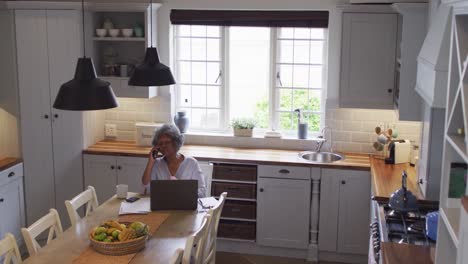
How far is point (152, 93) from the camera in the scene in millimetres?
5852

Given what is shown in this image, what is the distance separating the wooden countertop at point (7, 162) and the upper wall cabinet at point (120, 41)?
45.4 inches

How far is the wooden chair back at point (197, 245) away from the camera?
323 cm

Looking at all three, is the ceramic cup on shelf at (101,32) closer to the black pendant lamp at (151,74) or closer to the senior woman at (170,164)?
the senior woman at (170,164)

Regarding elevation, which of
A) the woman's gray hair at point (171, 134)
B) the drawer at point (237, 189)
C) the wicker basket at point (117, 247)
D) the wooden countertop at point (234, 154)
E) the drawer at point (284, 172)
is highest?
the woman's gray hair at point (171, 134)

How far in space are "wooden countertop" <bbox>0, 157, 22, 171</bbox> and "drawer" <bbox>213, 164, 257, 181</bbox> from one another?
1.91 m

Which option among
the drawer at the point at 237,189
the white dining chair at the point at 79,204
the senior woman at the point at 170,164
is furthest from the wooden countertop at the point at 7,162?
the drawer at the point at 237,189

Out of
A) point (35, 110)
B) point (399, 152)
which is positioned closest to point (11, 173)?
→ point (35, 110)

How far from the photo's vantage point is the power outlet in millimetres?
6168

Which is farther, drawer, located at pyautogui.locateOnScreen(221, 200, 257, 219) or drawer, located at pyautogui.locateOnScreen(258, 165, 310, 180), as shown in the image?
drawer, located at pyautogui.locateOnScreen(221, 200, 257, 219)

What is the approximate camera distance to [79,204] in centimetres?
416

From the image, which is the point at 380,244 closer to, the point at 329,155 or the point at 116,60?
the point at 329,155

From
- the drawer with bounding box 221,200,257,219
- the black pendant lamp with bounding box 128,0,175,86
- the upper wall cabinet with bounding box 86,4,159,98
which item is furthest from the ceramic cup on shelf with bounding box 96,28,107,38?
the drawer with bounding box 221,200,257,219

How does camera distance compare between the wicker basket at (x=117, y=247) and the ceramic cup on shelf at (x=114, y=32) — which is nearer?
the wicker basket at (x=117, y=247)

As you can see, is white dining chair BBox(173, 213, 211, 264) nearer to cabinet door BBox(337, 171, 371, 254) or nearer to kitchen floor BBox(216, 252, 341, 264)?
kitchen floor BBox(216, 252, 341, 264)
